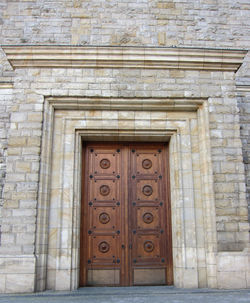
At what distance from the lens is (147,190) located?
673 cm

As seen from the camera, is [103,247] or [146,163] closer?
[103,247]

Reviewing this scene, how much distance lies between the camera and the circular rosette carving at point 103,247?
6.40m

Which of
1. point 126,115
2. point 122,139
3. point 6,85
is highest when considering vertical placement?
point 6,85

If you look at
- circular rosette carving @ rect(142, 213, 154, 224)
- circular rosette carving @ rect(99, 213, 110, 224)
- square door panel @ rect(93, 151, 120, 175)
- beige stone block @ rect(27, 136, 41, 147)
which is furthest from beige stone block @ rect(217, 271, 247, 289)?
beige stone block @ rect(27, 136, 41, 147)

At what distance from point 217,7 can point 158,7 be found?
1484mm

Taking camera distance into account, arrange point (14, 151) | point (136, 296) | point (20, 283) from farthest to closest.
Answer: point (14, 151), point (20, 283), point (136, 296)

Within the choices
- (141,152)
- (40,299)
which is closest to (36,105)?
(141,152)

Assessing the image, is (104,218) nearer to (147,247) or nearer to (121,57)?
(147,247)

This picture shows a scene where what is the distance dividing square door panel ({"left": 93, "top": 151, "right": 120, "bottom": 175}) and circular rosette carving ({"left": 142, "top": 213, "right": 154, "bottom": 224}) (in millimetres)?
1038

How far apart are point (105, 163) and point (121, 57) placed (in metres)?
2.15

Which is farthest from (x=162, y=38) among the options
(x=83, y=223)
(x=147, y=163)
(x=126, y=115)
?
(x=83, y=223)

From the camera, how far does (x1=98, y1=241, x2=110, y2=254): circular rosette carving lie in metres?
6.40

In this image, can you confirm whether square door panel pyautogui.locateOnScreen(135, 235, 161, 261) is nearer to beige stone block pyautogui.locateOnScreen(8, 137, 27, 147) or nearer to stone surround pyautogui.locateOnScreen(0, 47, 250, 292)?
stone surround pyautogui.locateOnScreen(0, 47, 250, 292)

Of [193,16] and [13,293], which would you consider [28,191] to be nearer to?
[13,293]
